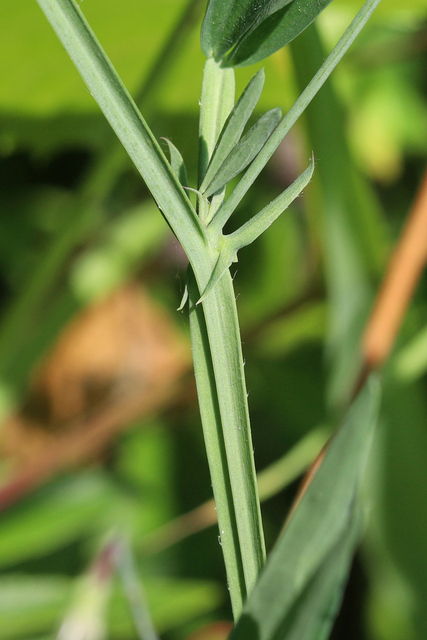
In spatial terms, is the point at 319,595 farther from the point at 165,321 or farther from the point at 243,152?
the point at 165,321

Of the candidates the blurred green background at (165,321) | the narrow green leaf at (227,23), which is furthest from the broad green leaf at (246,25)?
the blurred green background at (165,321)

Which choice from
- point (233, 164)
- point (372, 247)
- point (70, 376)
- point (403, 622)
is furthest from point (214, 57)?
point (70, 376)

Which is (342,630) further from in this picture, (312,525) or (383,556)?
(312,525)

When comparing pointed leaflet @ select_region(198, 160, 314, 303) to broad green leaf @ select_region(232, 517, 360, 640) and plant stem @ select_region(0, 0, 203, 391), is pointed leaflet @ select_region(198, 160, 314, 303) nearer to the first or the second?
broad green leaf @ select_region(232, 517, 360, 640)

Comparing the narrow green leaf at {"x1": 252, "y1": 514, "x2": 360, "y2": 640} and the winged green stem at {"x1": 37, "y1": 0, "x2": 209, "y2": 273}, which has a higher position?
the winged green stem at {"x1": 37, "y1": 0, "x2": 209, "y2": 273}

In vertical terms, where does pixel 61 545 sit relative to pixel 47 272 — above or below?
below

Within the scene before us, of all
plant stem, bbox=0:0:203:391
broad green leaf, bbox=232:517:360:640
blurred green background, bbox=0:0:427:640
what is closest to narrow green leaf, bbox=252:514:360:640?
broad green leaf, bbox=232:517:360:640

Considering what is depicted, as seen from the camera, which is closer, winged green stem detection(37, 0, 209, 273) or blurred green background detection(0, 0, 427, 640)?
winged green stem detection(37, 0, 209, 273)
